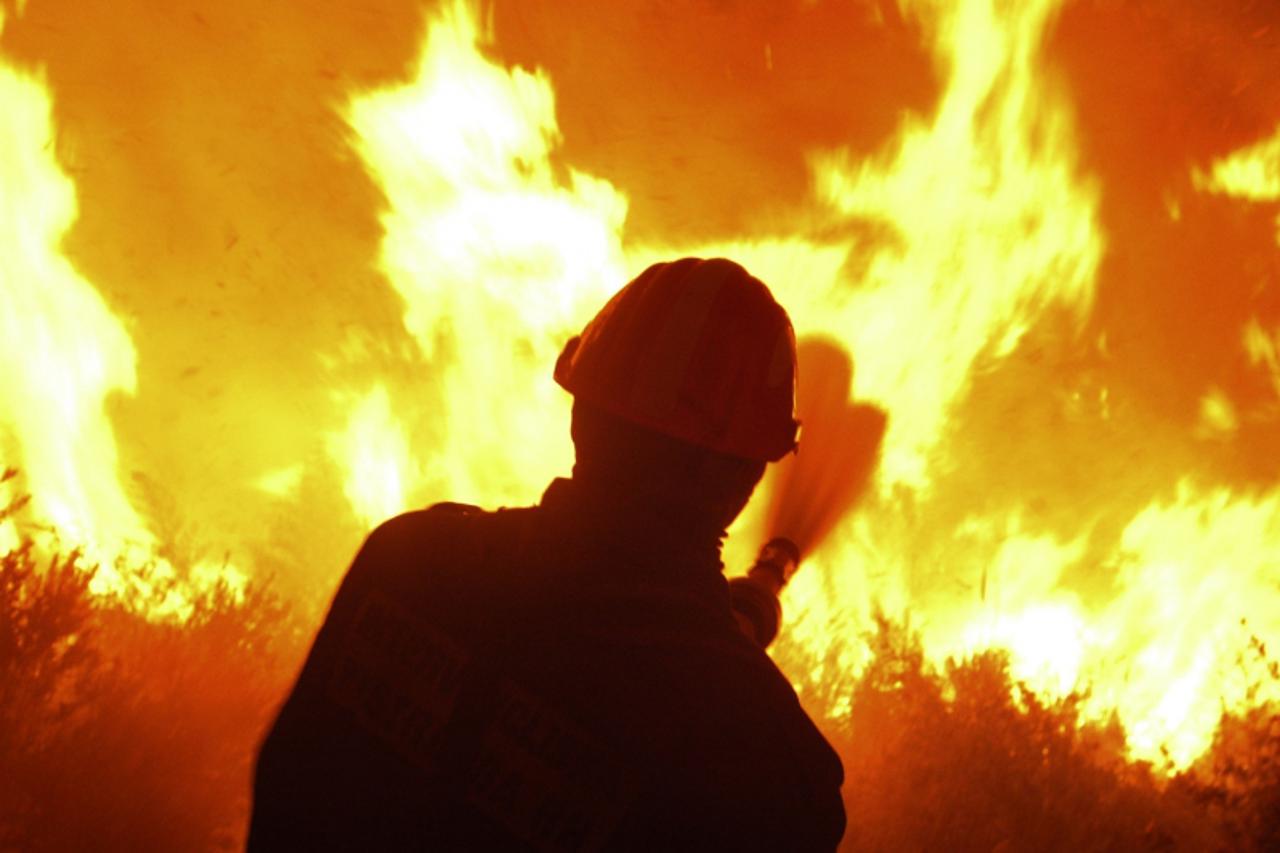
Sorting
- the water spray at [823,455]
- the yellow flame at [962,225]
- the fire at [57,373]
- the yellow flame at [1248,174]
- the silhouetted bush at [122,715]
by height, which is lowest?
the silhouetted bush at [122,715]

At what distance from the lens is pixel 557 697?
3.86ft

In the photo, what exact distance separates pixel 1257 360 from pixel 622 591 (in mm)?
3210

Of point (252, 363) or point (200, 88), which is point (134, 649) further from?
point (200, 88)

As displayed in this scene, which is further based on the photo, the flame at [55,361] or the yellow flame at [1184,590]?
the flame at [55,361]

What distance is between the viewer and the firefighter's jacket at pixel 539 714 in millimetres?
1140

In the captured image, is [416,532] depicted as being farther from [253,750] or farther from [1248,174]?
[1248,174]

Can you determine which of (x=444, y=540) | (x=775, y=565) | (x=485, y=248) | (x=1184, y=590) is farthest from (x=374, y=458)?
(x=1184, y=590)

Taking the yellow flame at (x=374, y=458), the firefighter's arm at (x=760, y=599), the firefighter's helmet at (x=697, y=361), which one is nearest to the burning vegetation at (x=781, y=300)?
the yellow flame at (x=374, y=458)

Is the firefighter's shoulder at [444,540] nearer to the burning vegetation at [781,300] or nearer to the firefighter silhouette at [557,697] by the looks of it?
the firefighter silhouette at [557,697]

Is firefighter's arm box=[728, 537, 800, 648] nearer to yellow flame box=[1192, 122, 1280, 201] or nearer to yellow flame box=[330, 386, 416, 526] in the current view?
yellow flame box=[330, 386, 416, 526]

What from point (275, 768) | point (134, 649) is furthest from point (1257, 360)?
point (134, 649)

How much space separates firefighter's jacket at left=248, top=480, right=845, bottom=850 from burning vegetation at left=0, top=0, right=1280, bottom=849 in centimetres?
182

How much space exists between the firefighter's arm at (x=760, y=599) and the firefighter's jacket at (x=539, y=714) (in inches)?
24.1

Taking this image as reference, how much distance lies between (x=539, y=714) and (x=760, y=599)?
37.5 inches
